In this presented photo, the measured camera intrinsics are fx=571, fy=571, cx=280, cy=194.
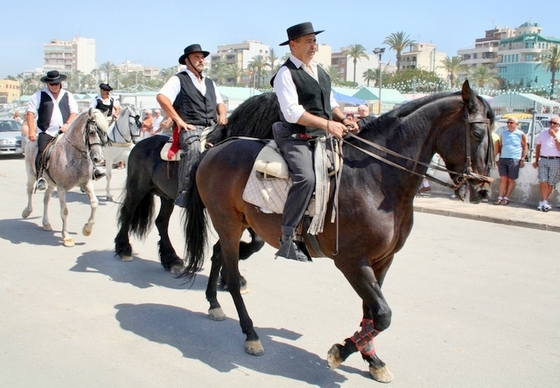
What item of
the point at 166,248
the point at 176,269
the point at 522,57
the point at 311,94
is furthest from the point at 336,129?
the point at 522,57

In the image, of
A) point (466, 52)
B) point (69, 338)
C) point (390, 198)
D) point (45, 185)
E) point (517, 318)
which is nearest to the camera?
point (390, 198)

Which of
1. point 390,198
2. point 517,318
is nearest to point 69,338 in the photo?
point 390,198

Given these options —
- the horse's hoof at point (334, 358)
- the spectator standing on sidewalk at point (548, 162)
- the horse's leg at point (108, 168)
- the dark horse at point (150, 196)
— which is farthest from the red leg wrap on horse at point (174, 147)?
the spectator standing on sidewalk at point (548, 162)

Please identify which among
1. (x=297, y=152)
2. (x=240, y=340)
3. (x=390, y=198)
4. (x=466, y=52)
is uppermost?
(x=466, y=52)

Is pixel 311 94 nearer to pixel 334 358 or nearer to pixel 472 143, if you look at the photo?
pixel 472 143

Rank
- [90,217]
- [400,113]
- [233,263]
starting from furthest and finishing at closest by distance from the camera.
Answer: [90,217], [233,263], [400,113]

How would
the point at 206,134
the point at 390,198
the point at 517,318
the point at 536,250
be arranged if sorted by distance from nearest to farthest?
the point at 390,198 < the point at 517,318 < the point at 206,134 < the point at 536,250

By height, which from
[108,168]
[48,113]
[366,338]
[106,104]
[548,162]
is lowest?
[366,338]

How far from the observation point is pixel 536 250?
865cm

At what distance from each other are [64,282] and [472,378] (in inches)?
179

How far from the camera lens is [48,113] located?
905 centimetres

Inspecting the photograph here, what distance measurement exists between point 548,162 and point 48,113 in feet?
31.9

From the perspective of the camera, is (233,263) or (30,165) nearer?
(233,263)

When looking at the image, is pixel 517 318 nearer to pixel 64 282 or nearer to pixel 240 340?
pixel 240 340
